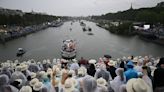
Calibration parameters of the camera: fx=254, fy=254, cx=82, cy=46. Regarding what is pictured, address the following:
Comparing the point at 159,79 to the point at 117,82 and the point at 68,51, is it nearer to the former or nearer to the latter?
the point at 117,82

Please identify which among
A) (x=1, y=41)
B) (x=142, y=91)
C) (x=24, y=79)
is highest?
(x=142, y=91)

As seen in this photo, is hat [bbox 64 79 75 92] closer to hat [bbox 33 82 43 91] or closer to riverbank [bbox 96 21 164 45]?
hat [bbox 33 82 43 91]

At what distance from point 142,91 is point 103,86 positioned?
98cm

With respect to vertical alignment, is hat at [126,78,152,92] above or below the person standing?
above

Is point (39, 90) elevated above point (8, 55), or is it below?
above

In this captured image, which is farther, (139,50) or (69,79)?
(139,50)

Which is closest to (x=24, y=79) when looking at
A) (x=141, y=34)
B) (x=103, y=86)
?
(x=103, y=86)

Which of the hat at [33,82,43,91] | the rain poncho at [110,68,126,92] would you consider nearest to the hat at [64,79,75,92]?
the hat at [33,82,43,91]

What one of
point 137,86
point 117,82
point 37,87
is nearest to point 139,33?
point 117,82

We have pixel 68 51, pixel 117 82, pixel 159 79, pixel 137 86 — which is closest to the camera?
pixel 137 86

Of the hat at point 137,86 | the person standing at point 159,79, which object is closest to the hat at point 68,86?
the hat at point 137,86

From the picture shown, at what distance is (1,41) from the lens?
127 ft

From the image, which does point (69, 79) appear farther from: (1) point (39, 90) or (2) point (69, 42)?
(2) point (69, 42)

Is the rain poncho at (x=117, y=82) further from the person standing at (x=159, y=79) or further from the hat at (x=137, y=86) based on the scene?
the hat at (x=137, y=86)
